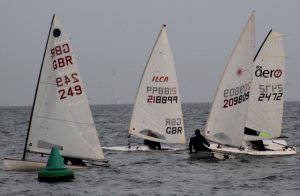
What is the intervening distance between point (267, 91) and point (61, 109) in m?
11.9

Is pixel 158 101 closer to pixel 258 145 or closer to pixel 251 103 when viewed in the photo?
pixel 251 103

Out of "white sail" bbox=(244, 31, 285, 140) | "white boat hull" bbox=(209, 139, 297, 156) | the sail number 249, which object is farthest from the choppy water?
Answer: the sail number 249

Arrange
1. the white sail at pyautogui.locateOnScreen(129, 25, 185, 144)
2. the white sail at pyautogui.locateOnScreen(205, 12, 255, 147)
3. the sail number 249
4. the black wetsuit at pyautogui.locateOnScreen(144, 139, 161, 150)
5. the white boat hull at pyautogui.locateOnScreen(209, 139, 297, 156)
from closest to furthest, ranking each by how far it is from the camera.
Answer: the sail number 249, the white sail at pyautogui.locateOnScreen(205, 12, 255, 147), the white boat hull at pyautogui.locateOnScreen(209, 139, 297, 156), the white sail at pyautogui.locateOnScreen(129, 25, 185, 144), the black wetsuit at pyautogui.locateOnScreen(144, 139, 161, 150)

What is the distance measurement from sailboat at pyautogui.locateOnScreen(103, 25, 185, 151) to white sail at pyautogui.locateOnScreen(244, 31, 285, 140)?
4161 mm

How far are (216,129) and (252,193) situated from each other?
418 inches

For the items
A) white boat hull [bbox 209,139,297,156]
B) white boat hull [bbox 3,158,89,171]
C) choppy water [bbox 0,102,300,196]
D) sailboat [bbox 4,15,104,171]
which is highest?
sailboat [bbox 4,15,104,171]

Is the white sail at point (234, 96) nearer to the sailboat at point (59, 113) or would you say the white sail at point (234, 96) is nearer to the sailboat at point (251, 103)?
the sailboat at point (251, 103)

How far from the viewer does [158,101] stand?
114ft

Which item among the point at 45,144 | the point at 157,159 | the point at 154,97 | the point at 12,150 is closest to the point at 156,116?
the point at 154,97

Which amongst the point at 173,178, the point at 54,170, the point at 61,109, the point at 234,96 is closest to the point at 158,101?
the point at 234,96

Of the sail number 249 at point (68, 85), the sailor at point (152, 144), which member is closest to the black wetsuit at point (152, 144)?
the sailor at point (152, 144)

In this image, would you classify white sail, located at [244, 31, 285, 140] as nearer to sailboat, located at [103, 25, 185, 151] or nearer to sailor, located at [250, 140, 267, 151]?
sailor, located at [250, 140, 267, 151]

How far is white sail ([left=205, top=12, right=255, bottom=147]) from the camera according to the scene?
30875 millimetres

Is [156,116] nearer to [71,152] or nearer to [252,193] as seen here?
[71,152]
